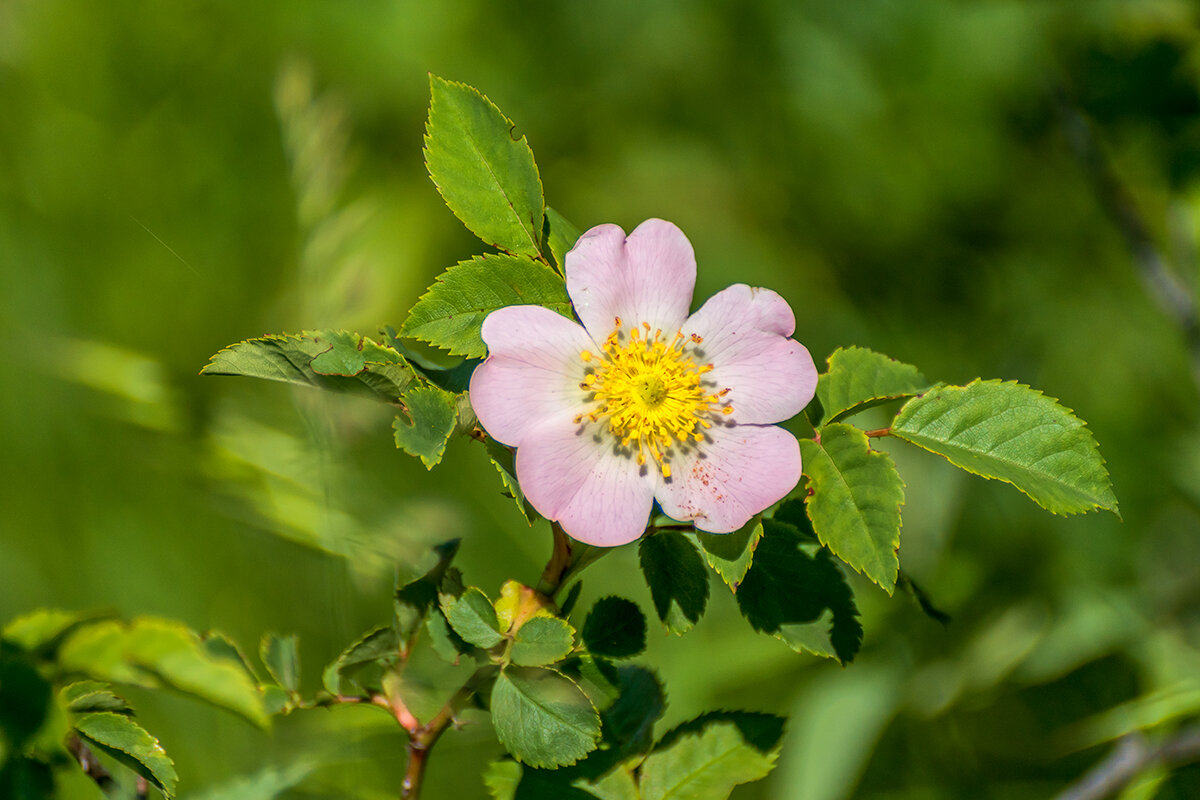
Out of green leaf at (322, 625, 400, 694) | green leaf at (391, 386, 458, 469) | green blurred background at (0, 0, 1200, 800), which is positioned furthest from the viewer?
green blurred background at (0, 0, 1200, 800)

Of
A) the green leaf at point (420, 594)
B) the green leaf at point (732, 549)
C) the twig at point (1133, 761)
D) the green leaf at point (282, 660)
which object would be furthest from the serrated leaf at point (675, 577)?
the twig at point (1133, 761)

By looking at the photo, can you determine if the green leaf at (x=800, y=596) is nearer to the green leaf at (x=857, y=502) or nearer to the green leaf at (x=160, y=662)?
the green leaf at (x=857, y=502)

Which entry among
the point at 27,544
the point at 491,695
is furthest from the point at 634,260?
the point at 27,544

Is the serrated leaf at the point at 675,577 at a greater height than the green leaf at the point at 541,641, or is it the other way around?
the serrated leaf at the point at 675,577

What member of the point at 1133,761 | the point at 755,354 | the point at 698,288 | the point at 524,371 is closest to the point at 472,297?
the point at 524,371

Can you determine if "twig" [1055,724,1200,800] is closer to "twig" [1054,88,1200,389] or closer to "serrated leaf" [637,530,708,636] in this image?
"twig" [1054,88,1200,389]

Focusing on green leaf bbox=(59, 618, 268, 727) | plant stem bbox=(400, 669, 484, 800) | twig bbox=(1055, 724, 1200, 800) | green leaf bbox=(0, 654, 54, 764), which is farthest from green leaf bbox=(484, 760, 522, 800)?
twig bbox=(1055, 724, 1200, 800)

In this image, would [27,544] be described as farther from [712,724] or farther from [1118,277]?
[1118,277]
